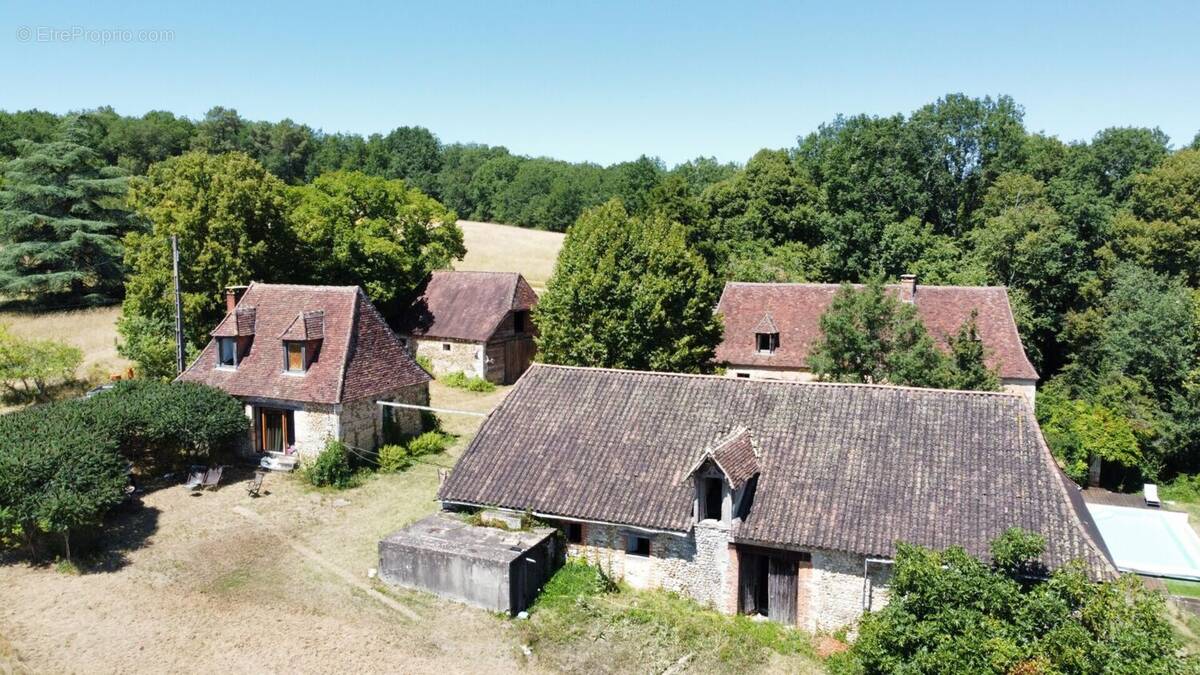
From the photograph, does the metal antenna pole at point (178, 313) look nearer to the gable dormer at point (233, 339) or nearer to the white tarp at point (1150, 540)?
the gable dormer at point (233, 339)

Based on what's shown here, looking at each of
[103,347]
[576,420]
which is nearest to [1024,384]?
[576,420]

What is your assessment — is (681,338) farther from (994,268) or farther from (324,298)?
(994,268)

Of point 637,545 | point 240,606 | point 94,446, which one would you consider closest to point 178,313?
point 94,446

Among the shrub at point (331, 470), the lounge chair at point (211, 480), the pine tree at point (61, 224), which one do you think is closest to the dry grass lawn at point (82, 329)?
the pine tree at point (61, 224)

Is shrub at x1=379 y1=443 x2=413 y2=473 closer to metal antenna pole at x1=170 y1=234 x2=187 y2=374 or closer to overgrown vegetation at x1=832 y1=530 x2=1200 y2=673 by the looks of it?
metal antenna pole at x1=170 y1=234 x2=187 y2=374

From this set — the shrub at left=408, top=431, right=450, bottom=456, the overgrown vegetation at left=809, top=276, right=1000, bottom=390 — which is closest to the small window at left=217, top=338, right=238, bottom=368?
the shrub at left=408, top=431, right=450, bottom=456

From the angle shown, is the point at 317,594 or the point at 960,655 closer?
the point at 960,655
